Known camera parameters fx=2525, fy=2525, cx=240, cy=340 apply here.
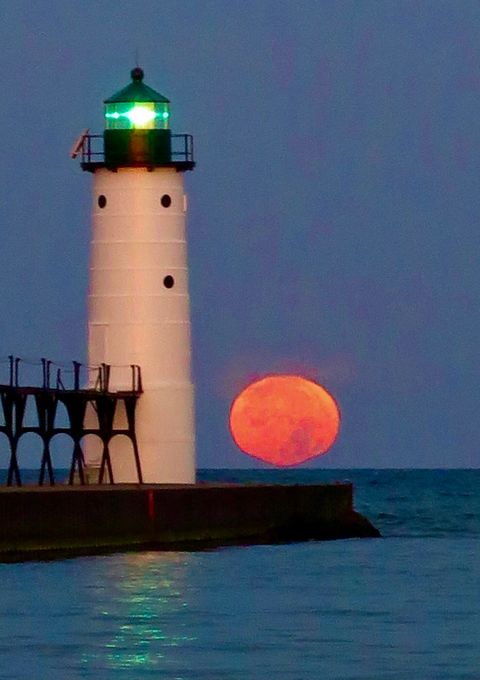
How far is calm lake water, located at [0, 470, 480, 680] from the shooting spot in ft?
87.1

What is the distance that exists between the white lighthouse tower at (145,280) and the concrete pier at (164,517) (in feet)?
6.60

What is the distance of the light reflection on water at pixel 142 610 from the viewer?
2719 centimetres

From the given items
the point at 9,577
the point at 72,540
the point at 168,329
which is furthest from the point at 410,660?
the point at 168,329

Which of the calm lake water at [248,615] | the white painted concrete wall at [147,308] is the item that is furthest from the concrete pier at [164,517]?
the white painted concrete wall at [147,308]

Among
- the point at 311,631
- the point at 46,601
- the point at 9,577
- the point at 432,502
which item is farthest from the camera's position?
the point at 432,502

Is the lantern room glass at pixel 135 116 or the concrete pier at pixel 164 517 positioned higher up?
the lantern room glass at pixel 135 116

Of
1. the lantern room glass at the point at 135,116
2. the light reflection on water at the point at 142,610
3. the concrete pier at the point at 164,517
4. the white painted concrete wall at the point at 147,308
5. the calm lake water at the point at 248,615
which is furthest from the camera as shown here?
the lantern room glass at the point at 135,116

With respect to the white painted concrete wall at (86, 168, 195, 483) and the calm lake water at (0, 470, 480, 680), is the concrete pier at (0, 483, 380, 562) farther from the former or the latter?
the white painted concrete wall at (86, 168, 195, 483)

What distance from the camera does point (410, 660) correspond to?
89.2 ft

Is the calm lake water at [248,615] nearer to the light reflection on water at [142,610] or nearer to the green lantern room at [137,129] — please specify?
the light reflection on water at [142,610]

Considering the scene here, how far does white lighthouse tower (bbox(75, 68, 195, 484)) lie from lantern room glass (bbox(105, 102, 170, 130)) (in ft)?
0.06

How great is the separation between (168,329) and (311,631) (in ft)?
51.5

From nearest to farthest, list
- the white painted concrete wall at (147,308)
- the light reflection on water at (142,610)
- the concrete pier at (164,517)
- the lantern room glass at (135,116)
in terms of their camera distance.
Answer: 1. the light reflection on water at (142,610)
2. the concrete pier at (164,517)
3. the white painted concrete wall at (147,308)
4. the lantern room glass at (135,116)

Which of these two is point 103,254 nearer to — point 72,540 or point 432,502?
point 72,540
